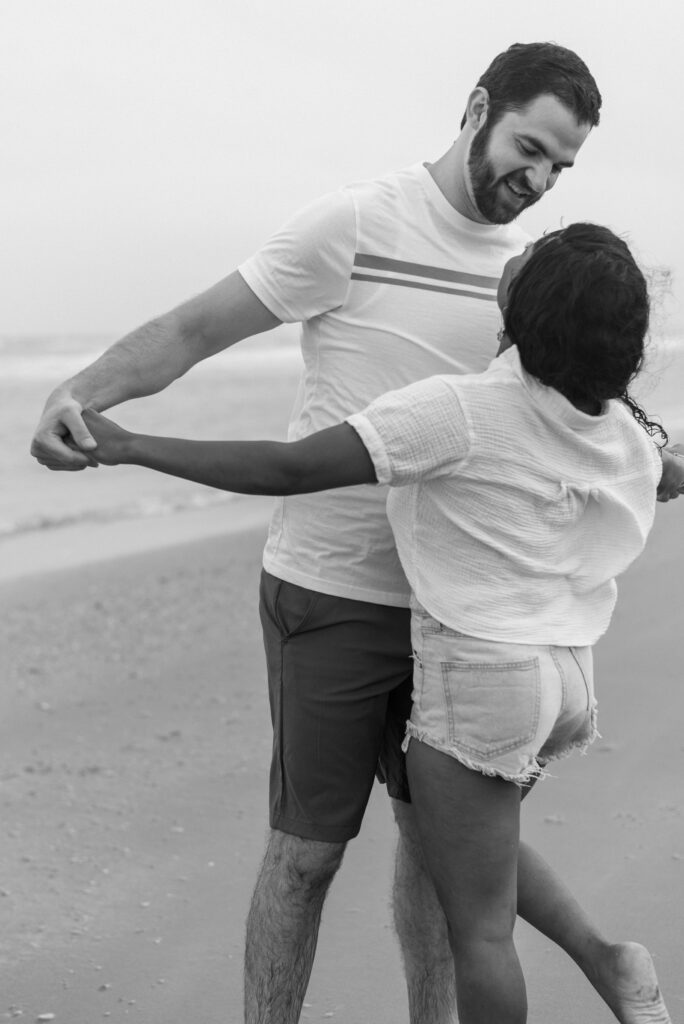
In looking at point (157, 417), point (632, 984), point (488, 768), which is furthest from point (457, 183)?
point (157, 417)

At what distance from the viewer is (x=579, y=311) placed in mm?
1852

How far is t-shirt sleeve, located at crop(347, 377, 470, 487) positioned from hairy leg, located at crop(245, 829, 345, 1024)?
817mm

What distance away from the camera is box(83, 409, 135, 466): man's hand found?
6.72 ft

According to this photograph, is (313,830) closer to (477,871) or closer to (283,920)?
(283,920)

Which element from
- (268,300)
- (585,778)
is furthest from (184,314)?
(585,778)

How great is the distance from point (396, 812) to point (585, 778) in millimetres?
1566

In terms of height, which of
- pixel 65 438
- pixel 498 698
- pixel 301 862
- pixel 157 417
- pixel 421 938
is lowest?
pixel 157 417

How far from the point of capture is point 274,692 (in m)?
2.43

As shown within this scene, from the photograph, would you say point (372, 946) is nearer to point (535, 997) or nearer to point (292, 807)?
point (535, 997)

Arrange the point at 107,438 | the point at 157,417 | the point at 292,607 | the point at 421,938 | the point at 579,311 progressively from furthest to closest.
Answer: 1. the point at 157,417
2. the point at 421,938
3. the point at 292,607
4. the point at 107,438
5. the point at 579,311

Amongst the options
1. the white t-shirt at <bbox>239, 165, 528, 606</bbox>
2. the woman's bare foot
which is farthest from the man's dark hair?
the woman's bare foot

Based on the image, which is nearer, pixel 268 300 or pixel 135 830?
pixel 268 300

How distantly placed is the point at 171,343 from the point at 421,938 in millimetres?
1282

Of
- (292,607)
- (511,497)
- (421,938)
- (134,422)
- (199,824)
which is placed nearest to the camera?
(511,497)
